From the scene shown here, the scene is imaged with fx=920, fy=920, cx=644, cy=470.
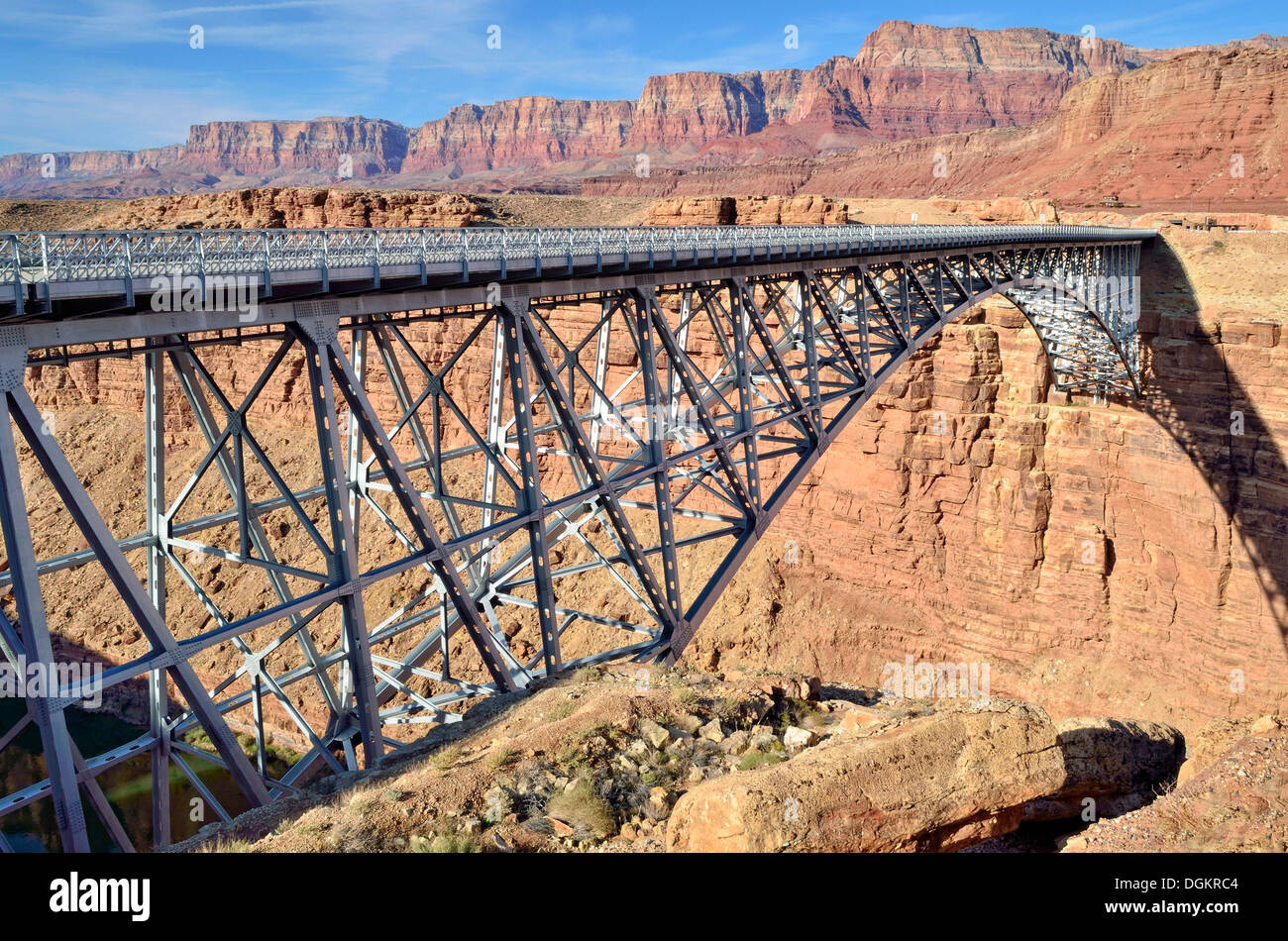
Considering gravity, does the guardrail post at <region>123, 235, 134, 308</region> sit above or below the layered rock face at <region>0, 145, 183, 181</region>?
below

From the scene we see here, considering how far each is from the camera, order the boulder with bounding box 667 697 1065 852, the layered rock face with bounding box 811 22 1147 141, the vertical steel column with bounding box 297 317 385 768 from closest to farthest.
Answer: the boulder with bounding box 667 697 1065 852 < the vertical steel column with bounding box 297 317 385 768 < the layered rock face with bounding box 811 22 1147 141

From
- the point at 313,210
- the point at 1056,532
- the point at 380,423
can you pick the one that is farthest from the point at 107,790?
the point at 1056,532

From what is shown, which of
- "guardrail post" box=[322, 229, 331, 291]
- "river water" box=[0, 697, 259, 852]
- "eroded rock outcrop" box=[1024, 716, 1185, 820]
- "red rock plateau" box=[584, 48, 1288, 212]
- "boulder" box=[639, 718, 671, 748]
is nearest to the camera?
"boulder" box=[639, 718, 671, 748]

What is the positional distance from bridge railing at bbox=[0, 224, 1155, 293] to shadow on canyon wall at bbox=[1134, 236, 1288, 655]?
695 inches

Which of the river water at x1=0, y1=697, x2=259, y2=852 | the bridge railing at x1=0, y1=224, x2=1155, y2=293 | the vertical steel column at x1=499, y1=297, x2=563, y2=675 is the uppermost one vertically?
the bridge railing at x1=0, y1=224, x2=1155, y2=293

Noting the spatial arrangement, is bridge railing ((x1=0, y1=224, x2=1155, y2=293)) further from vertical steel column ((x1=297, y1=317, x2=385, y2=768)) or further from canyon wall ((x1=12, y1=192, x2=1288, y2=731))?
canyon wall ((x1=12, y1=192, x2=1288, y2=731))

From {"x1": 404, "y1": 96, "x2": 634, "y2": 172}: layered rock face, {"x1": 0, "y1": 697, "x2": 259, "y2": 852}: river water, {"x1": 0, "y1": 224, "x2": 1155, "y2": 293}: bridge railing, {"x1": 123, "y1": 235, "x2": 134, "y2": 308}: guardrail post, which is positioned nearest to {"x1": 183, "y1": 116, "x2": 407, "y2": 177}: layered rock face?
{"x1": 404, "y1": 96, "x2": 634, "y2": 172}: layered rock face

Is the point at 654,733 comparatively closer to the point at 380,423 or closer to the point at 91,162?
the point at 380,423

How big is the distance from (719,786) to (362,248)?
25.2 feet

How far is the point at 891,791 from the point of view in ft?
24.5

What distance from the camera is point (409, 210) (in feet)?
159

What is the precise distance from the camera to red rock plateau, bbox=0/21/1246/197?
13538cm

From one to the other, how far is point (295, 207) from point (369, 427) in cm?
4502

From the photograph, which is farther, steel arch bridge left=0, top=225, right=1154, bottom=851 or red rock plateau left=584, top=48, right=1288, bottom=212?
red rock plateau left=584, top=48, right=1288, bottom=212
